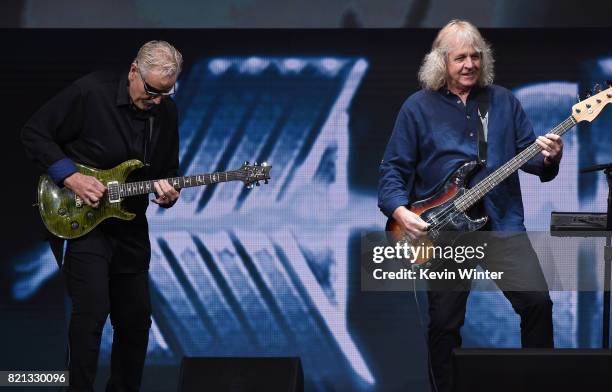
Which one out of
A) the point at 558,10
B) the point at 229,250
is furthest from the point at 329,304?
the point at 558,10

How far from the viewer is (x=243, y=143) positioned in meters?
6.00

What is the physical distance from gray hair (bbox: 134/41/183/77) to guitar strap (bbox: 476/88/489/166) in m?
1.35

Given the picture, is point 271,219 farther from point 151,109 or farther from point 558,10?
point 558,10

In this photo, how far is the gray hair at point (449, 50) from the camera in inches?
188

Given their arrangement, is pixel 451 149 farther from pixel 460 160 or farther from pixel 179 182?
pixel 179 182

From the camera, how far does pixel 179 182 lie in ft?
15.9

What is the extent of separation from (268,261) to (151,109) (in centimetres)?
150

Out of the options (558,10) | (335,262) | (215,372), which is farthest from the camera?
(335,262)

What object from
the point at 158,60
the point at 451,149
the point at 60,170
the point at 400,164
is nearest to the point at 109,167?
the point at 60,170

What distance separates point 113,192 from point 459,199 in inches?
59.2

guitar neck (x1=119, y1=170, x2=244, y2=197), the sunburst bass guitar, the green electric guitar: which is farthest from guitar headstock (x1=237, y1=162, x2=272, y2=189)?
the sunburst bass guitar

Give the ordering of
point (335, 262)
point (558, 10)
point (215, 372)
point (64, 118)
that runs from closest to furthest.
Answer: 1. point (64, 118)
2. point (215, 372)
3. point (558, 10)
4. point (335, 262)

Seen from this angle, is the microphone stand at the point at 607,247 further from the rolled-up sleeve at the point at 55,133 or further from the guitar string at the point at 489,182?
the rolled-up sleeve at the point at 55,133

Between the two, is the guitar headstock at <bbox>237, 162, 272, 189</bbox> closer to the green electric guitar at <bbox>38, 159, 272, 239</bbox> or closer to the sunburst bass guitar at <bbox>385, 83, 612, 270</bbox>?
the green electric guitar at <bbox>38, 159, 272, 239</bbox>
